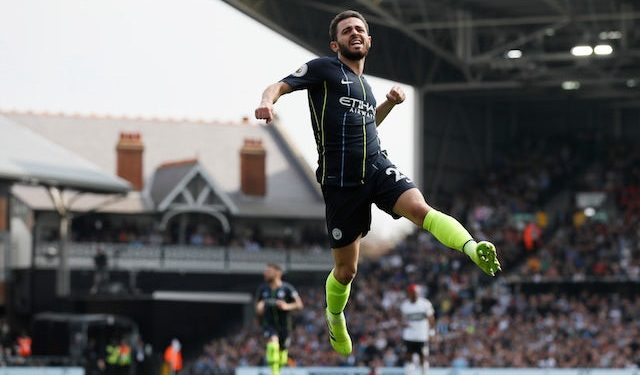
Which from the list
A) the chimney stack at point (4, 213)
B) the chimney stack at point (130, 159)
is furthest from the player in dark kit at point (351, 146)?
the chimney stack at point (130, 159)

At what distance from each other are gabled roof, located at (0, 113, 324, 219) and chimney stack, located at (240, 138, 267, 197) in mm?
367

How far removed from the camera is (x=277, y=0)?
38.8 meters

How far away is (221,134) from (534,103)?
1407 centimetres

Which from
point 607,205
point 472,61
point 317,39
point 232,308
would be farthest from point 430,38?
point 232,308

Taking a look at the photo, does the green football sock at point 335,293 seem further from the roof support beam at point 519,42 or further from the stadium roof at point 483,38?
the roof support beam at point 519,42

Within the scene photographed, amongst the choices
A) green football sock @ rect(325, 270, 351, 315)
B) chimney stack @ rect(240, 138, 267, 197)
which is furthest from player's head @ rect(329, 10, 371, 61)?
chimney stack @ rect(240, 138, 267, 197)

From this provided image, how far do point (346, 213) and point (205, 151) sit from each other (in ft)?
161

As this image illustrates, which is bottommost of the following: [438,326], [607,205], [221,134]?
[438,326]

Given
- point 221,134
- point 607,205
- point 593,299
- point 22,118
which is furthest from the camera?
point 221,134

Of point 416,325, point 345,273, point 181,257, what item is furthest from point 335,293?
point 181,257

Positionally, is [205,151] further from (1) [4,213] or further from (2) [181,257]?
(1) [4,213]

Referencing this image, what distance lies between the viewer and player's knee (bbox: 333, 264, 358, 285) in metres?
10.8

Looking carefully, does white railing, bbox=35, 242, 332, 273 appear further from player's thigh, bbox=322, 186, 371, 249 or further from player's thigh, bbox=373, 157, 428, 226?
player's thigh, bbox=373, 157, 428, 226

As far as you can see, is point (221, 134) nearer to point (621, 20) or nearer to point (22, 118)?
point (22, 118)
